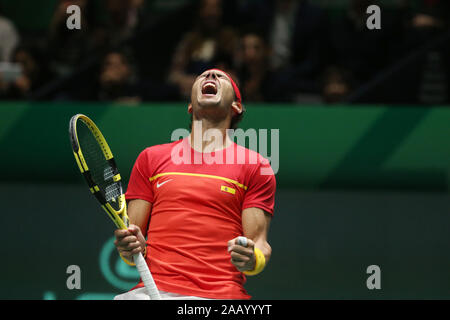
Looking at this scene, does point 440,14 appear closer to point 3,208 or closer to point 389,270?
point 389,270

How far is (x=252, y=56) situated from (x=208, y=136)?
78.0 inches

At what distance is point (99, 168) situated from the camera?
2.97 metres

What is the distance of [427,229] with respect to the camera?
4.00 m

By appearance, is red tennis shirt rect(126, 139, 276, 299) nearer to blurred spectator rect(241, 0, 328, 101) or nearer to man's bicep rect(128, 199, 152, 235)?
man's bicep rect(128, 199, 152, 235)

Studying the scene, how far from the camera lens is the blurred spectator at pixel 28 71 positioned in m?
5.05

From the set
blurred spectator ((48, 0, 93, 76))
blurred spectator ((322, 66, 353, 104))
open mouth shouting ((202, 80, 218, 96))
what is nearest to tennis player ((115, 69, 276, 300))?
open mouth shouting ((202, 80, 218, 96))

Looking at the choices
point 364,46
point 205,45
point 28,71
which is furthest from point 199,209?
point 28,71

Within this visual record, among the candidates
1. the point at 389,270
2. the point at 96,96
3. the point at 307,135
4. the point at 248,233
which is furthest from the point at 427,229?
the point at 96,96

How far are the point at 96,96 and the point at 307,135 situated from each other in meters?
1.72

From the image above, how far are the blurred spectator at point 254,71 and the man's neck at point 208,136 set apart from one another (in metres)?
1.57

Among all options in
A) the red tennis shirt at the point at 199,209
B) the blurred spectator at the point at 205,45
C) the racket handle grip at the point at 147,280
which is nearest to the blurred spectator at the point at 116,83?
the blurred spectator at the point at 205,45

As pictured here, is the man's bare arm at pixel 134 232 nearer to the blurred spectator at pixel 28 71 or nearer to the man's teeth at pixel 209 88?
the man's teeth at pixel 209 88

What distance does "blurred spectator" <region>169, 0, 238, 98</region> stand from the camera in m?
4.79

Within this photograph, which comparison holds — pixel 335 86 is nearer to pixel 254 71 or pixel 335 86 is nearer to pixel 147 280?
pixel 254 71
